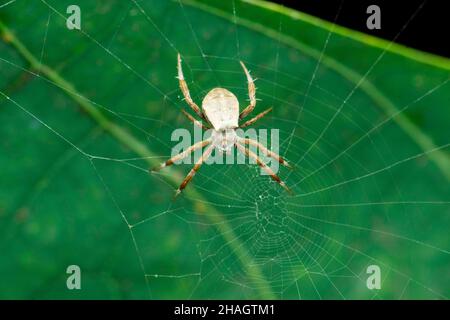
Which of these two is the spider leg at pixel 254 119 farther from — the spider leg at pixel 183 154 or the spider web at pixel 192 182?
the spider leg at pixel 183 154

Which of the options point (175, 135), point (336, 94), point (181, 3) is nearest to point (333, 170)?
point (336, 94)

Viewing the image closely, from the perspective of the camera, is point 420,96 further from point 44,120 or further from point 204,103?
point 44,120

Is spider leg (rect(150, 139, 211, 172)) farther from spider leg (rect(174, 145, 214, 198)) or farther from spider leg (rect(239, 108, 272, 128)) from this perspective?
spider leg (rect(239, 108, 272, 128))

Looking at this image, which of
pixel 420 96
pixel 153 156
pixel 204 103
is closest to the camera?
pixel 420 96

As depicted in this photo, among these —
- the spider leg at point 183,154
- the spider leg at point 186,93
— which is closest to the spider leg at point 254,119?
the spider leg at point 186,93

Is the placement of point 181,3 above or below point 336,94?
above

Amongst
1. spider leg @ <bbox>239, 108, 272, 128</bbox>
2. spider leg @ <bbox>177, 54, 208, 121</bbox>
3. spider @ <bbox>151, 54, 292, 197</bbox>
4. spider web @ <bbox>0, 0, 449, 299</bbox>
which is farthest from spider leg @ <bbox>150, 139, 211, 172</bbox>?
spider leg @ <bbox>239, 108, 272, 128</bbox>

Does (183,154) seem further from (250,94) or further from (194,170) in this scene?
(250,94)

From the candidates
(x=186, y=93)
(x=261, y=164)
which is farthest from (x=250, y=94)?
(x=261, y=164)
